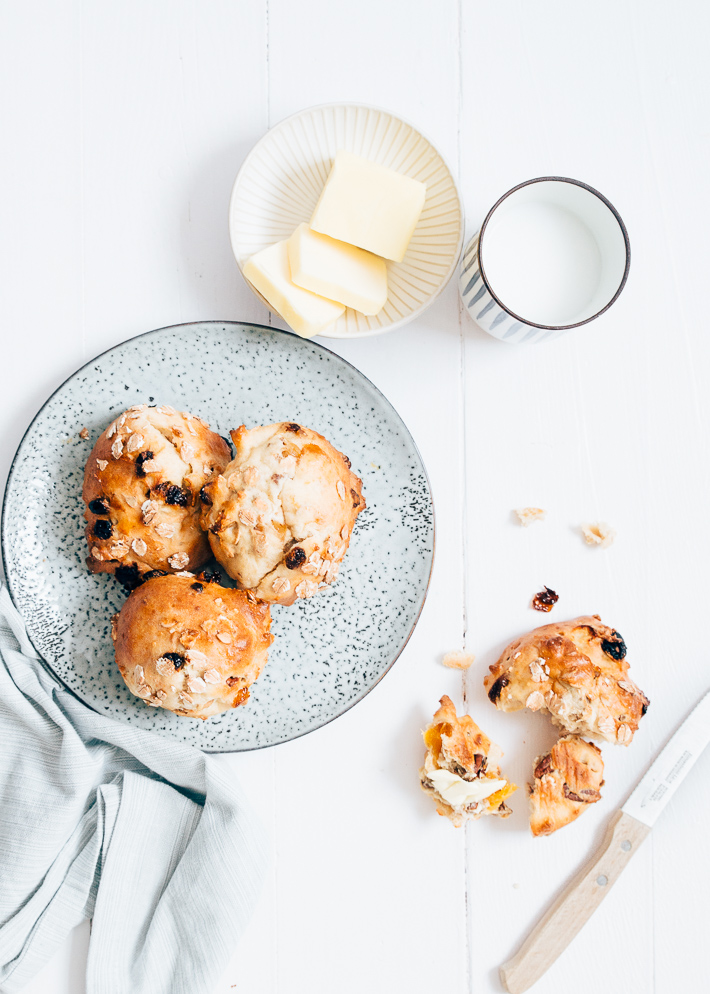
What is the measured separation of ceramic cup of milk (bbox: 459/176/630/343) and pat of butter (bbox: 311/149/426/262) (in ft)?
0.57

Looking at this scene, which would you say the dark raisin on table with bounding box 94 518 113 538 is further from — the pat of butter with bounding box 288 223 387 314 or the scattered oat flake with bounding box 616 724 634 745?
the scattered oat flake with bounding box 616 724 634 745

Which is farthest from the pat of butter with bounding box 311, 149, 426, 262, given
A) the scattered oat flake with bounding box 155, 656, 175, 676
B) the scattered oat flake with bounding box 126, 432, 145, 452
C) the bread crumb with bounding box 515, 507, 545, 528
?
the scattered oat flake with bounding box 155, 656, 175, 676

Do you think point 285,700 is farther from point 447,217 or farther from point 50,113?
point 50,113

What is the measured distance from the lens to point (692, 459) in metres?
1.77

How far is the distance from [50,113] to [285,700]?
1.51 meters

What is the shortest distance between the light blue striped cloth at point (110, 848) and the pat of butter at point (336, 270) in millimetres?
967

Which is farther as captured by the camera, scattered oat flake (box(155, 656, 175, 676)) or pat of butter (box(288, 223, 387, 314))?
pat of butter (box(288, 223, 387, 314))

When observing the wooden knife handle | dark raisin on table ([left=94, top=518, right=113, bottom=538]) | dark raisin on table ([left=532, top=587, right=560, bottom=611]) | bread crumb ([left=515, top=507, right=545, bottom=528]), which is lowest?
the wooden knife handle

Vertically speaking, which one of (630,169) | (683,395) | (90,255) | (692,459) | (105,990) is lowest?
(105,990)

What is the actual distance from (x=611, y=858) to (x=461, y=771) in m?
0.45

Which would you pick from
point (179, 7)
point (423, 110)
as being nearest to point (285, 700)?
point (423, 110)

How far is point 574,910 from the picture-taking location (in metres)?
1.66

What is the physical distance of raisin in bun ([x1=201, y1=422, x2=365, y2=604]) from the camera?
132 centimetres

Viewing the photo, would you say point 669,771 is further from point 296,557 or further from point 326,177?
point 326,177
